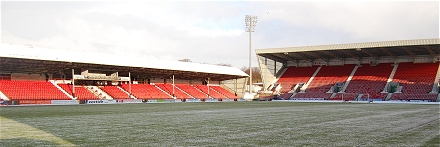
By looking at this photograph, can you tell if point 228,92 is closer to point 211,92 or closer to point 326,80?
point 211,92

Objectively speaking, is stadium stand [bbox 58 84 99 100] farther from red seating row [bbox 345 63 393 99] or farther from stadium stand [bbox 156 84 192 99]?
red seating row [bbox 345 63 393 99]

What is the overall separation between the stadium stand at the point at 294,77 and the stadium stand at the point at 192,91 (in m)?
14.5

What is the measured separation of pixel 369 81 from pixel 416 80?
21.8ft

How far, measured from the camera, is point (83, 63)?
4031 centimetres

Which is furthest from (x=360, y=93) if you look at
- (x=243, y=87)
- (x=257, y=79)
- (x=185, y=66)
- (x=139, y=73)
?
(x=257, y=79)

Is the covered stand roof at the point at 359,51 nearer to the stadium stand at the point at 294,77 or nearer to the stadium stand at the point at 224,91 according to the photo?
the stadium stand at the point at 294,77

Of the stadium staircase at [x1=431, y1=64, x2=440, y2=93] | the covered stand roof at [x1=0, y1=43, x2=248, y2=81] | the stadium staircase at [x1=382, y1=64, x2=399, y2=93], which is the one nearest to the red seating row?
the stadium staircase at [x1=382, y1=64, x2=399, y2=93]

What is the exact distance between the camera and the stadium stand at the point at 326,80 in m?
58.5

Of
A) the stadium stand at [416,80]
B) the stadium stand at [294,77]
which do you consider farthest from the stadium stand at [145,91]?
the stadium stand at [416,80]

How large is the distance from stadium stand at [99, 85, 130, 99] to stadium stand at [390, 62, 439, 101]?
36743 millimetres

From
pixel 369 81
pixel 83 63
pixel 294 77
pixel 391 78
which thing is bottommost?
pixel 369 81

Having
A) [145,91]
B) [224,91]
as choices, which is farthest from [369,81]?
[145,91]

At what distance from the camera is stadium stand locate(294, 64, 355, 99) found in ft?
192

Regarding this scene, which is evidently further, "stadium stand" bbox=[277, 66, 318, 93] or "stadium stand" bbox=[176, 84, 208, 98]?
"stadium stand" bbox=[277, 66, 318, 93]
